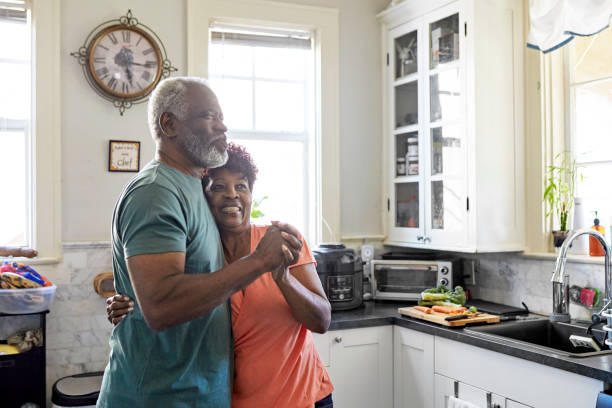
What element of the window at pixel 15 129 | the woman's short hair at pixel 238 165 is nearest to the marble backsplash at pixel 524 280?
the woman's short hair at pixel 238 165

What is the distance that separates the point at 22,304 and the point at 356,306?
169cm

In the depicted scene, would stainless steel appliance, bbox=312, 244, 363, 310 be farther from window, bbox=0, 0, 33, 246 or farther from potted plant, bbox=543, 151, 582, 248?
window, bbox=0, 0, 33, 246

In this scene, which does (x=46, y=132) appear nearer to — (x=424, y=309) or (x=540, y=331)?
(x=424, y=309)

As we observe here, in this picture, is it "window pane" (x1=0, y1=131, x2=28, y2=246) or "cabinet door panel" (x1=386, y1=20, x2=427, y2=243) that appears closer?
"window pane" (x1=0, y1=131, x2=28, y2=246)

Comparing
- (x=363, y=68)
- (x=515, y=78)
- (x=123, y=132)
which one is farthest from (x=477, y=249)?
(x=123, y=132)

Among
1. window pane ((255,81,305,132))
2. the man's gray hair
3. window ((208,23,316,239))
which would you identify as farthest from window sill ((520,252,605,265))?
the man's gray hair

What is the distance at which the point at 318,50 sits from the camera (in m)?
3.72

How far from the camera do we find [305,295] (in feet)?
5.33

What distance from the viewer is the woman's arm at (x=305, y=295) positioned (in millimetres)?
1566

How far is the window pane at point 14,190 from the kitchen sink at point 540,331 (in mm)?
2312

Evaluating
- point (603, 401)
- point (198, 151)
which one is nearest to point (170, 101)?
point (198, 151)

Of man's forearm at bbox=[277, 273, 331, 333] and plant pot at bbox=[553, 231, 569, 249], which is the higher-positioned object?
plant pot at bbox=[553, 231, 569, 249]

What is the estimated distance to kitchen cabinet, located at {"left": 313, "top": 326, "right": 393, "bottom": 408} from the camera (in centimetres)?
298

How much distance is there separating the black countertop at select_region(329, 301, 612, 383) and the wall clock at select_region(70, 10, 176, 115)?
1632mm
